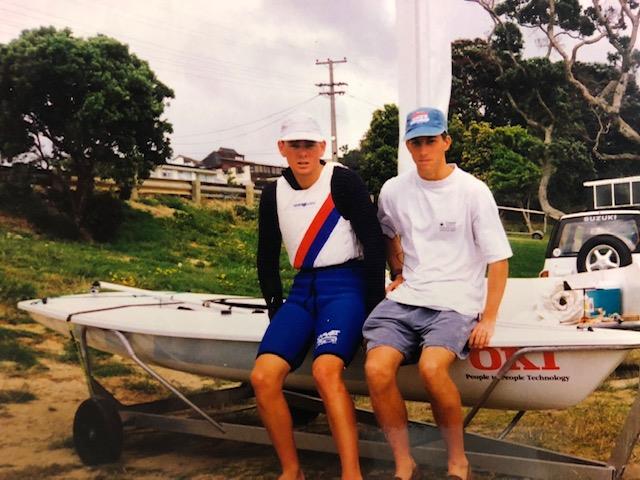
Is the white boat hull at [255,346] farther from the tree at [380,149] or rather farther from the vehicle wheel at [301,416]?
the tree at [380,149]

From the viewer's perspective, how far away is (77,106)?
163 inches

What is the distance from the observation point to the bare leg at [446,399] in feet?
7.82

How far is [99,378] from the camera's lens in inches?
176

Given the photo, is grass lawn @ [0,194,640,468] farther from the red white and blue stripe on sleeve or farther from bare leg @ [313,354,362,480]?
bare leg @ [313,354,362,480]

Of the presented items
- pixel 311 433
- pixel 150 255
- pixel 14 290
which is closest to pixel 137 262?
pixel 150 255

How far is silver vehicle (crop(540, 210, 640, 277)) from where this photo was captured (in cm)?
366

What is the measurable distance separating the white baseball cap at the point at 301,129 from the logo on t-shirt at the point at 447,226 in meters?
0.49

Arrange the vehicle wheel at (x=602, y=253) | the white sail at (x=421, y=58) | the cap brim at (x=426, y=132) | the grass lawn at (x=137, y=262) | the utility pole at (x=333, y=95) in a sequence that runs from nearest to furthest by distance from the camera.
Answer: the cap brim at (x=426, y=132) → the white sail at (x=421, y=58) → the vehicle wheel at (x=602, y=253) → the utility pole at (x=333, y=95) → the grass lawn at (x=137, y=262)

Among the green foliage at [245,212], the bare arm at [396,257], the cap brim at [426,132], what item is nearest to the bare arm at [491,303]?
the bare arm at [396,257]

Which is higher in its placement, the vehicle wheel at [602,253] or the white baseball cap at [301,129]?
the white baseball cap at [301,129]

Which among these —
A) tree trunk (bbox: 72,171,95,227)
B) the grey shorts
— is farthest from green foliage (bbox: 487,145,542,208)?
tree trunk (bbox: 72,171,95,227)

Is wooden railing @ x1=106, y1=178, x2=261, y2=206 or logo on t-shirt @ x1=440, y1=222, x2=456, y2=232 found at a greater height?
wooden railing @ x1=106, y1=178, x2=261, y2=206

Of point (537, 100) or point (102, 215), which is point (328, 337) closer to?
point (537, 100)

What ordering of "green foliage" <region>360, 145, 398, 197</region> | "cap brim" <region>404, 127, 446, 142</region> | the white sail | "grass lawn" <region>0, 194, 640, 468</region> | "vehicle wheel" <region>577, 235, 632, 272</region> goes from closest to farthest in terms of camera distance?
"cap brim" <region>404, 127, 446, 142</region> → the white sail → "vehicle wheel" <region>577, 235, 632, 272</region> → "green foliage" <region>360, 145, 398, 197</region> → "grass lawn" <region>0, 194, 640, 468</region>
